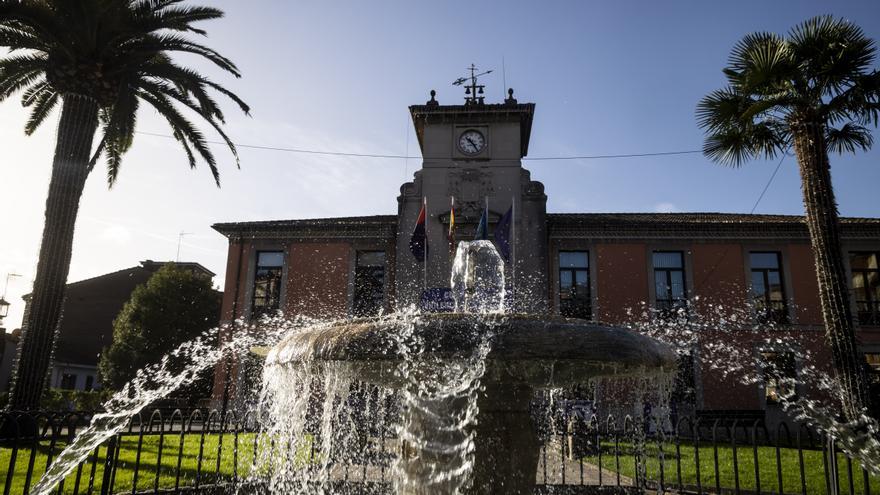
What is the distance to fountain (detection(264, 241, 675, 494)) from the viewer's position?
341 cm

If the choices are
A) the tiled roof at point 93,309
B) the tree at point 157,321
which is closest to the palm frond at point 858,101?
the tree at point 157,321

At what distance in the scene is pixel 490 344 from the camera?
3344 millimetres

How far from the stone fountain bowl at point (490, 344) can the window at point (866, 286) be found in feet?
63.3

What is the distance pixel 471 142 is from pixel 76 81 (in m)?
12.1

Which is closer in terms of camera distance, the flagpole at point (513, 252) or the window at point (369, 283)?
the flagpole at point (513, 252)

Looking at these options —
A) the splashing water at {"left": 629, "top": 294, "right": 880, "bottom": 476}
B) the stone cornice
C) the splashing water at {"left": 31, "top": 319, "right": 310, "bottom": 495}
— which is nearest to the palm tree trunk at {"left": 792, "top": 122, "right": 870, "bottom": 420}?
the splashing water at {"left": 629, "top": 294, "right": 880, "bottom": 476}

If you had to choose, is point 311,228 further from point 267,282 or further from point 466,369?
point 466,369

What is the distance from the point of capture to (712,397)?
17.9 m

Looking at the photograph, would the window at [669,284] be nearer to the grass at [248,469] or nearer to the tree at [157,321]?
the grass at [248,469]

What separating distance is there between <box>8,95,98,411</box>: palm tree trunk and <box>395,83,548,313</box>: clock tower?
9408 millimetres

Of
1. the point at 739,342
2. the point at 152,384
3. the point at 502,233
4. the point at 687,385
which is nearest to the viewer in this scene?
the point at 502,233

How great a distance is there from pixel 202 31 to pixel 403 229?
912 centimetres

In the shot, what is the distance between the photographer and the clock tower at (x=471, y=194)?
18391mm

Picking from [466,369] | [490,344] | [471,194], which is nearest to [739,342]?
[471,194]
